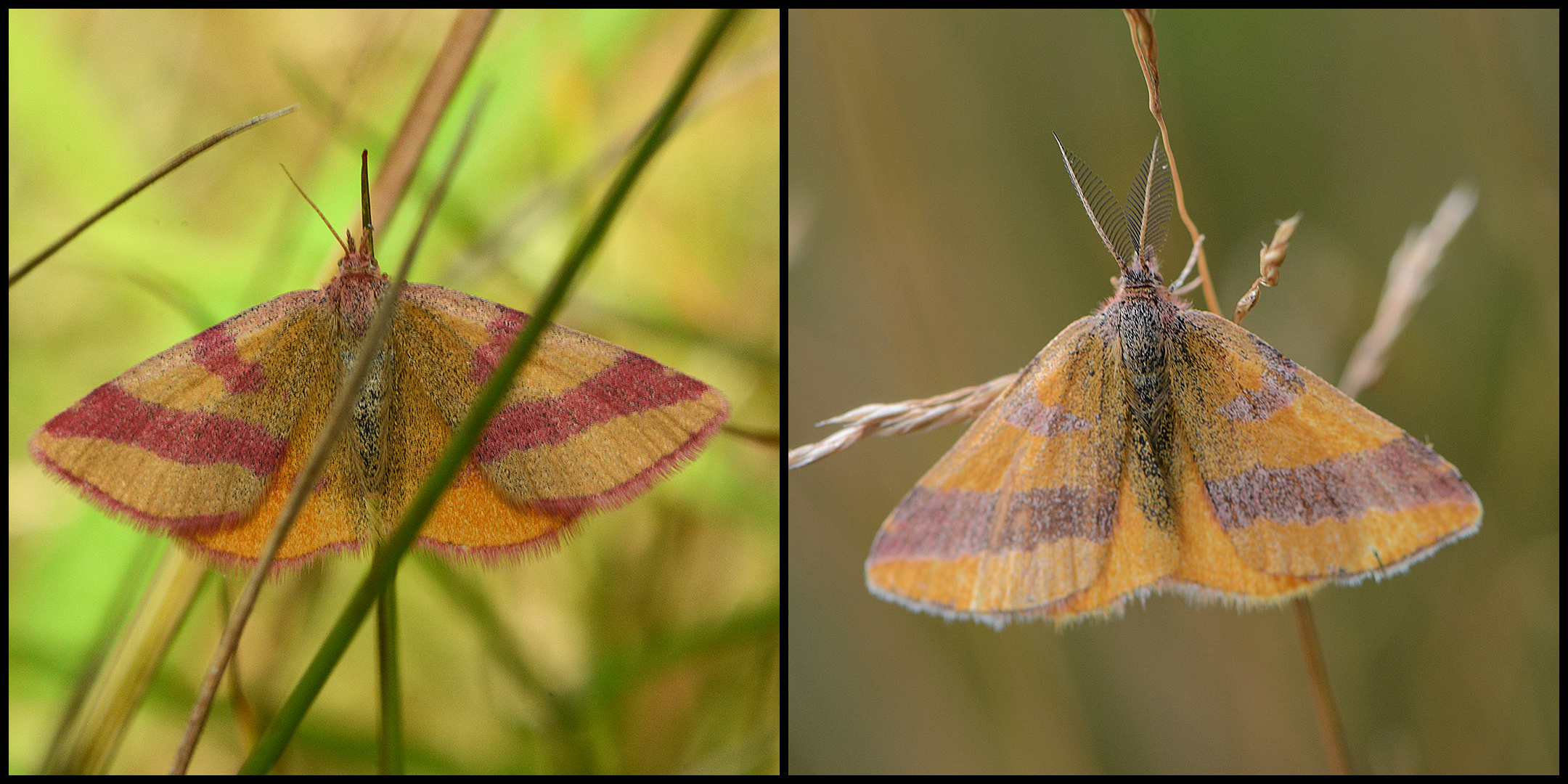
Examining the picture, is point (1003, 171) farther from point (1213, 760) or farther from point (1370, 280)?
point (1213, 760)

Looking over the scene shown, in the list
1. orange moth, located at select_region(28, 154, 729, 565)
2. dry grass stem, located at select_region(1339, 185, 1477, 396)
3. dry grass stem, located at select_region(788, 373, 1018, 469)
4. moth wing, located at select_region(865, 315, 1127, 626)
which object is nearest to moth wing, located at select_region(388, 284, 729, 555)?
orange moth, located at select_region(28, 154, 729, 565)

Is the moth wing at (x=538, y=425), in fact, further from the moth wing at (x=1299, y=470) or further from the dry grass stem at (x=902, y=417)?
the moth wing at (x=1299, y=470)

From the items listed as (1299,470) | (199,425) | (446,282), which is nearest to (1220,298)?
(1299,470)

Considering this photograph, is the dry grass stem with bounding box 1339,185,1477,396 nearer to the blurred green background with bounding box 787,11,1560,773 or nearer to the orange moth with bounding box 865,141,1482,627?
the orange moth with bounding box 865,141,1482,627

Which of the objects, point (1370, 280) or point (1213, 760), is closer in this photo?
point (1213, 760)

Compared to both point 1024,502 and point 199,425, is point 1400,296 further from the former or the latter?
point 199,425

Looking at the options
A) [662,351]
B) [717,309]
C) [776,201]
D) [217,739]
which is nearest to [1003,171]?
[776,201]

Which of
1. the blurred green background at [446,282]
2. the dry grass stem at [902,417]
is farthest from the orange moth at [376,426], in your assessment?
the blurred green background at [446,282]
